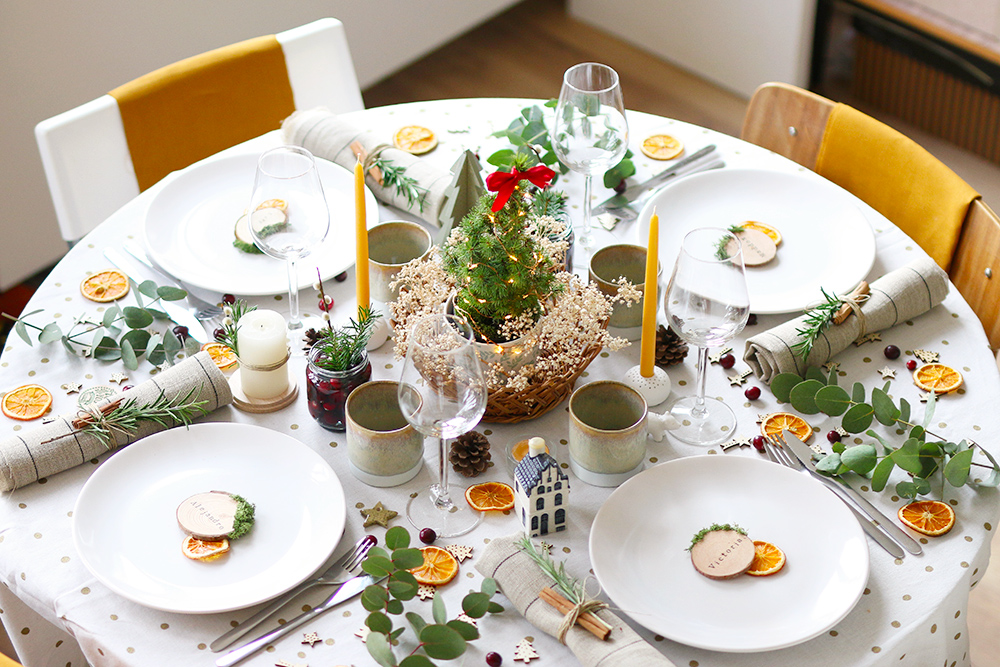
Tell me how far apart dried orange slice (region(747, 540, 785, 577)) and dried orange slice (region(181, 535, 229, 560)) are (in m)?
0.58

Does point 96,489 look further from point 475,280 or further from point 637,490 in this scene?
point 637,490

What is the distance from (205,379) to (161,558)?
26cm

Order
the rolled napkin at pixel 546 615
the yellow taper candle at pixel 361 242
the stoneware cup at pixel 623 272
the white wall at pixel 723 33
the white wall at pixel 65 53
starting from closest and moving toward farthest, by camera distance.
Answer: the rolled napkin at pixel 546 615, the yellow taper candle at pixel 361 242, the stoneware cup at pixel 623 272, the white wall at pixel 65 53, the white wall at pixel 723 33

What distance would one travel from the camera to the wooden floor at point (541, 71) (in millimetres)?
3516

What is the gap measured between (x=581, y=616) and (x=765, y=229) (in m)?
0.79

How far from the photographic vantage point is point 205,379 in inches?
49.6

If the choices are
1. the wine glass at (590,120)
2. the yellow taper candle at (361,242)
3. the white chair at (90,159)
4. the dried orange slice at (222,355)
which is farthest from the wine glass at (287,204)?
the white chair at (90,159)

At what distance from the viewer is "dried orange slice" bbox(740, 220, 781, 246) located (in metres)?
→ 1.54

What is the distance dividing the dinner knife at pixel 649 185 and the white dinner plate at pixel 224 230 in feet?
1.26

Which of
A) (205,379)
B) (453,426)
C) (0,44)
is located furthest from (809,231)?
(0,44)

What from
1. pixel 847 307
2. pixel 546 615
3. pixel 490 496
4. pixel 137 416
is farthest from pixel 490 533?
pixel 847 307

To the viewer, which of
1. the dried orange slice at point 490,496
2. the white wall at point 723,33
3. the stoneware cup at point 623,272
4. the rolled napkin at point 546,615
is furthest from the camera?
the white wall at point 723,33

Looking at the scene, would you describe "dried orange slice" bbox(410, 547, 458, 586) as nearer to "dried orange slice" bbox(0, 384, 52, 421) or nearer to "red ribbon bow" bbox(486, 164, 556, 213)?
"red ribbon bow" bbox(486, 164, 556, 213)

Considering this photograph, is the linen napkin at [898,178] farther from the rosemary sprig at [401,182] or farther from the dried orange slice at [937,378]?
the rosemary sprig at [401,182]
